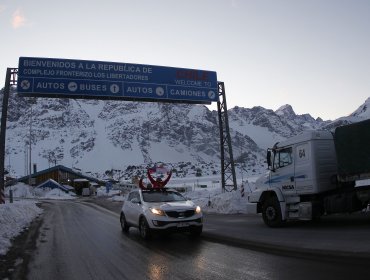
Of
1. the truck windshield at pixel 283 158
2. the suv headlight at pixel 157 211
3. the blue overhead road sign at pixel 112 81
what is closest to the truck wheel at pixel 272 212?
the truck windshield at pixel 283 158

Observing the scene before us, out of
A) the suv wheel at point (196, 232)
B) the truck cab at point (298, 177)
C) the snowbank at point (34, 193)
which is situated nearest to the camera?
the suv wheel at point (196, 232)

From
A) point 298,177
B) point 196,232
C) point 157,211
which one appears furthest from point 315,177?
point 157,211

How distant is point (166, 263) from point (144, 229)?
3999 millimetres

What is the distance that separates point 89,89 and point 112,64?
208cm

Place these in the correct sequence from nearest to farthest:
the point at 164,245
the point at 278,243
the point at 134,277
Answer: the point at 134,277 → the point at 278,243 → the point at 164,245

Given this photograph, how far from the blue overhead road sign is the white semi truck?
42.7 ft

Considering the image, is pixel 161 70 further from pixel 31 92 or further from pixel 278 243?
pixel 278 243

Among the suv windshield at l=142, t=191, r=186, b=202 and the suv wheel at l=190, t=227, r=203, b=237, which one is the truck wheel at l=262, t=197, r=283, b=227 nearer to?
the suv wheel at l=190, t=227, r=203, b=237

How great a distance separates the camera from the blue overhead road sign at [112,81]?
2495 centimetres

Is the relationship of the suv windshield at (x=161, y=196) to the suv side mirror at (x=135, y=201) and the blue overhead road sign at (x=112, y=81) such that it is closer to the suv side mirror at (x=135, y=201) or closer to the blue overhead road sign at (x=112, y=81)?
A: the suv side mirror at (x=135, y=201)

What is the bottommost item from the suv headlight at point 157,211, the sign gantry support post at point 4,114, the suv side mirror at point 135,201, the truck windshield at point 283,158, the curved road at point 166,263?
the curved road at point 166,263

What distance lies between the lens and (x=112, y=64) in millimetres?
26312

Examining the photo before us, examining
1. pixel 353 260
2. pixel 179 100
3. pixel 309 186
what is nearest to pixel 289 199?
pixel 309 186

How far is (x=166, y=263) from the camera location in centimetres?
898
